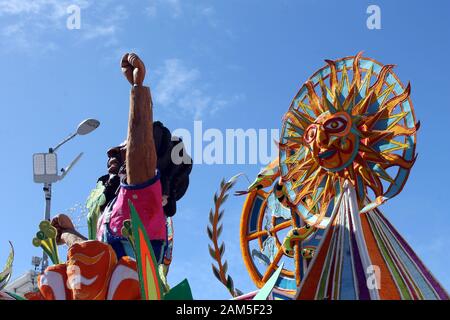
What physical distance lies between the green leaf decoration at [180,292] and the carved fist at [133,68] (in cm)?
428

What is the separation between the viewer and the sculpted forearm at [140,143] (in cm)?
1131

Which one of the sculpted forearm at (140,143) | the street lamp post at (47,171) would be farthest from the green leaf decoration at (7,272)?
the street lamp post at (47,171)

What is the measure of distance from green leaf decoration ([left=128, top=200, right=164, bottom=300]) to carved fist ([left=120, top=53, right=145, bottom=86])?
146 inches

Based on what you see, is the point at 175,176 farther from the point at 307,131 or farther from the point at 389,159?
the point at 389,159

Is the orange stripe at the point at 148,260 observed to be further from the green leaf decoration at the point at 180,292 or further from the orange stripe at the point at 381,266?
the orange stripe at the point at 381,266

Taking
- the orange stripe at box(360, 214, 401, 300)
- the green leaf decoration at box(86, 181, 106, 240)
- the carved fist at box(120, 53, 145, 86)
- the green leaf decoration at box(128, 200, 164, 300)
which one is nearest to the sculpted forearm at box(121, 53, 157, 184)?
the carved fist at box(120, 53, 145, 86)

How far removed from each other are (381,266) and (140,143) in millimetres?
3829

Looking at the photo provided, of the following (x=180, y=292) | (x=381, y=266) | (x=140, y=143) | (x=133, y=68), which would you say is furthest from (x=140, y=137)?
(x=381, y=266)

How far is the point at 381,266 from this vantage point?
36.2 feet

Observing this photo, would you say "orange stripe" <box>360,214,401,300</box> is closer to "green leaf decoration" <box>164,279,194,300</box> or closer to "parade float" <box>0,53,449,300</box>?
"parade float" <box>0,53,449,300</box>

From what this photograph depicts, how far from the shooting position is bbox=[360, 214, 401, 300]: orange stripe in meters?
10.8

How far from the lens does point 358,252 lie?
35.6 ft

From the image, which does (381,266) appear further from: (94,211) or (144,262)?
(94,211)
